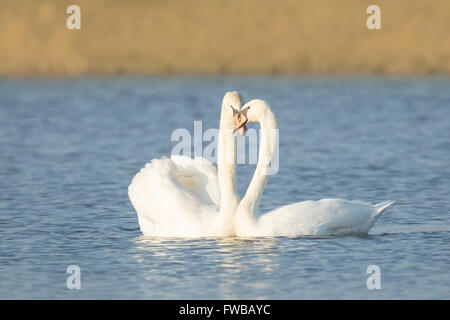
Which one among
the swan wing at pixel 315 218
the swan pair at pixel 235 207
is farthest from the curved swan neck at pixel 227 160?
the swan wing at pixel 315 218

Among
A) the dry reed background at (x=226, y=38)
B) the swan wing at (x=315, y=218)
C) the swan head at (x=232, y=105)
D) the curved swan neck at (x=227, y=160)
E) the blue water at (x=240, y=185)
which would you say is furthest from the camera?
the dry reed background at (x=226, y=38)

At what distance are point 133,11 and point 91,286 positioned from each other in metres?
22.9

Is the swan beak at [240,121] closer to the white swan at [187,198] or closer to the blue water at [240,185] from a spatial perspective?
the white swan at [187,198]

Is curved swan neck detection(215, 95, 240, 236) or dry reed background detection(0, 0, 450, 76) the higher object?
dry reed background detection(0, 0, 450, 76)

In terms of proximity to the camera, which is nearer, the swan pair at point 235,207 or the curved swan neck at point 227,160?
the swan pair at point 235,207

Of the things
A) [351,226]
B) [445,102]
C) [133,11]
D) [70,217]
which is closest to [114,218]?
[70,217]

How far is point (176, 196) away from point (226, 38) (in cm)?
1932

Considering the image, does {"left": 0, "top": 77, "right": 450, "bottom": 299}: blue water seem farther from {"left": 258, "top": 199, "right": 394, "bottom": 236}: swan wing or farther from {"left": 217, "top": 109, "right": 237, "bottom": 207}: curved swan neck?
{"left": 217, "top": 109, "right": 237, "bottom": 207}: curved swan neck

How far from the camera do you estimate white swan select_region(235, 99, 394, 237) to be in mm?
11906

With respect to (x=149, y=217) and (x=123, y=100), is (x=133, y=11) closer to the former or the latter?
(x=123, y=100)

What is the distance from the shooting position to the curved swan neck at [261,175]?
39.2ft

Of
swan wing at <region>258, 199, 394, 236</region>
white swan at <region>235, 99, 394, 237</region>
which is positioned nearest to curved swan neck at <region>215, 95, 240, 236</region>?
white swan at <region>235, 99, 394, 237</region>

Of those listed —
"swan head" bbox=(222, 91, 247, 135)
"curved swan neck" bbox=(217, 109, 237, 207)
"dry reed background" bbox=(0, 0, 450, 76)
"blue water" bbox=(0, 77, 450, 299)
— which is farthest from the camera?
"dry reed background" bbox=(0, 0, 450, 76)

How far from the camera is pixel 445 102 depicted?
25984mm
